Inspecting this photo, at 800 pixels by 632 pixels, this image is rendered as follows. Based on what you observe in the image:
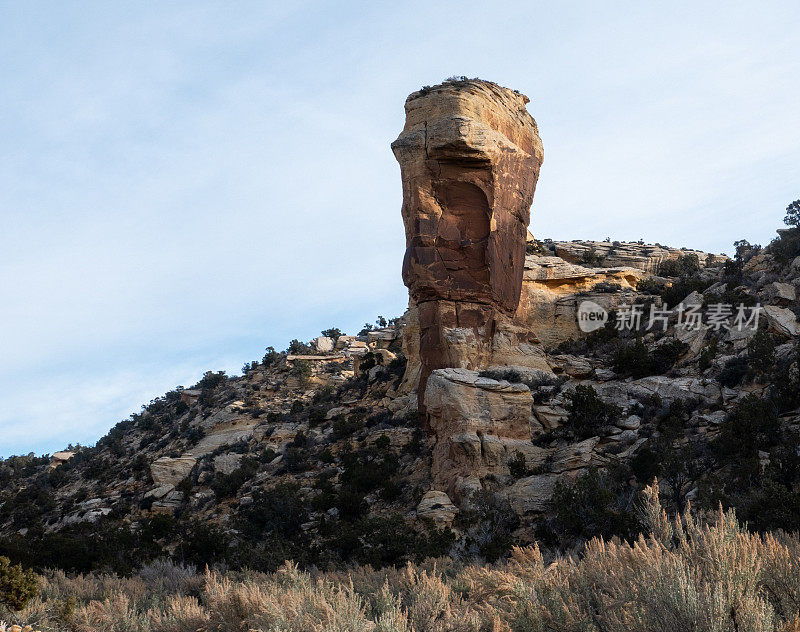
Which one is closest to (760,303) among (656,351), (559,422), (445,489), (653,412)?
(656,351)

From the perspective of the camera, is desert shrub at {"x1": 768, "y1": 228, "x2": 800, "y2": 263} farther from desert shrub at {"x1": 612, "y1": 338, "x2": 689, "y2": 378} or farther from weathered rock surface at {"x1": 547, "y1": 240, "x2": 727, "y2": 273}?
weathered rock surface at {"x1": 547, "y1": 240, "x2": 727, "y2": 273}

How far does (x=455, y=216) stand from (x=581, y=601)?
23.2 m

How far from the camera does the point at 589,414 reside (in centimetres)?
2453

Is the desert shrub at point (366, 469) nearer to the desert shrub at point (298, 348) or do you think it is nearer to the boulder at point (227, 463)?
the boulder at point (227, 463)

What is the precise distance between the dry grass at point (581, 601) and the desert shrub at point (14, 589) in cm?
23

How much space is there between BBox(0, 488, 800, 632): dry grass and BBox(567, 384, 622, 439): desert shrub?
1320cm

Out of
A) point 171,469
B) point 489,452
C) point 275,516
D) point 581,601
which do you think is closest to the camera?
point 581,601

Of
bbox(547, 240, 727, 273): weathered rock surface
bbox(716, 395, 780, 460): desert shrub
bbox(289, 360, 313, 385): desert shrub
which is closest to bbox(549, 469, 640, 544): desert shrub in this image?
bbox(716, 395, 780, 460): desert shrub

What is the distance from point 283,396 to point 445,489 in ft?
74.6

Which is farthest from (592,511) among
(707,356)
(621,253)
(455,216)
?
(621,253)

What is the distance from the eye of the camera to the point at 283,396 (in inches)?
1750

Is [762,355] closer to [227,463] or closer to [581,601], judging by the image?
[581,601]

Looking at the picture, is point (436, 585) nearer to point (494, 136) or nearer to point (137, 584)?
point (137, 584)

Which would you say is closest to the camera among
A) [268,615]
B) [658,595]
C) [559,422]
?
[658,595]
